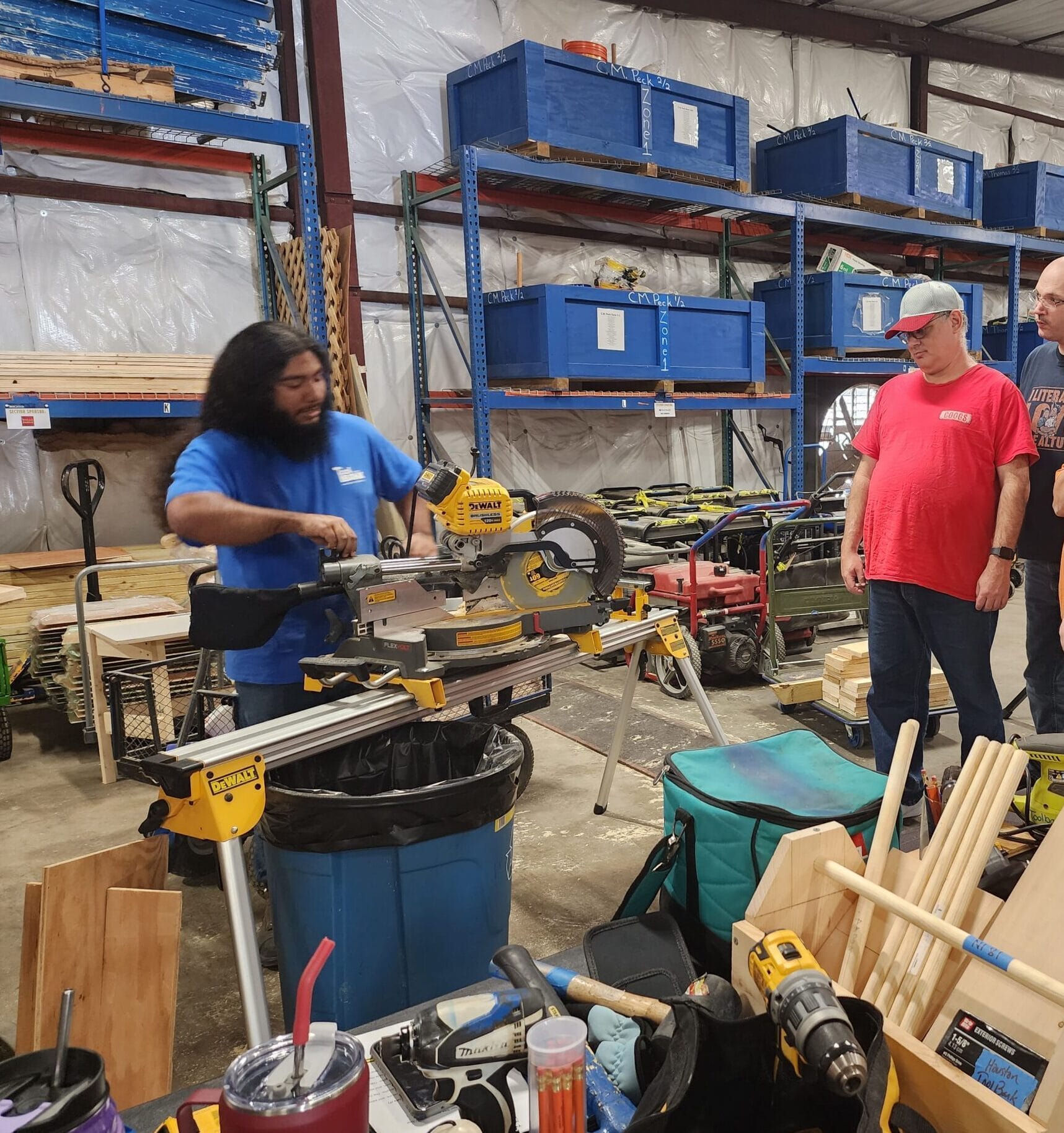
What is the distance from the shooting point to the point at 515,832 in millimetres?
2904

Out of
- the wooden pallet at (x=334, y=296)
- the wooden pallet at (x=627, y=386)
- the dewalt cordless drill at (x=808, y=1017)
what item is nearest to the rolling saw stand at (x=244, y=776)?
the dewalt cordless drill at (x=808, y=1017)

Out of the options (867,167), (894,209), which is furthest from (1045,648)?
(894,209)

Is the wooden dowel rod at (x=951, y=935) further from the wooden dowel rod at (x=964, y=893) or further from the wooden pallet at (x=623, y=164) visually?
the wooden pallet at (x=623, y=164)

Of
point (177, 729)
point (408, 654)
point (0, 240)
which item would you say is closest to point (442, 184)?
point (0, 240)

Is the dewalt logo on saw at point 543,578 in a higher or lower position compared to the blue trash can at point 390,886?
higher

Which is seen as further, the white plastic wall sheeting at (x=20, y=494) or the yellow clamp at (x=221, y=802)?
the white plastic wall sheeting at (x=20, y=494)

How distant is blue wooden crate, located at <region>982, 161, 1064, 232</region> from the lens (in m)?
7.79

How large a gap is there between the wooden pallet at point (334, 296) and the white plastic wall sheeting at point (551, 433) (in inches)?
23.1

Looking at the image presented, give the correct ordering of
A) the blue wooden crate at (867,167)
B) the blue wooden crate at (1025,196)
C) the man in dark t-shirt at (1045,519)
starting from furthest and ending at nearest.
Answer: the blue wooden crate at (1025,196) → the blue wooden crate at (867,167) → the man in dark t-shirt at (1045,519)

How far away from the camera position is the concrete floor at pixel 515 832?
2123 mm

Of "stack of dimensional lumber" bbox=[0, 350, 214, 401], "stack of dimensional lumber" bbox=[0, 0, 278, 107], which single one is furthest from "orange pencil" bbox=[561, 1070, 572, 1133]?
"stack of dimensional lumber" bbox=[0, 0, 278, 107]

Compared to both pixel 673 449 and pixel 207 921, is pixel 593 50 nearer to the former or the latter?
pixel 673 449

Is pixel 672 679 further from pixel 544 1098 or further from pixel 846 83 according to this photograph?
pixel 846 83

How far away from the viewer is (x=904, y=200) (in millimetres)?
6809
